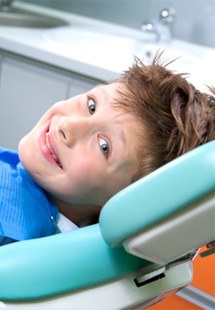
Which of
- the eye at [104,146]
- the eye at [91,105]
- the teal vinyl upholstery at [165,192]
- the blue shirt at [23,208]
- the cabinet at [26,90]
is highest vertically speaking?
the teal vinyl upholstery at [165,192]

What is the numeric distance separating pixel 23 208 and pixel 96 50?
1.15 m

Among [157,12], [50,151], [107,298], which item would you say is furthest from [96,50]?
[107,298]

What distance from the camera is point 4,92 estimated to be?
1.90 m

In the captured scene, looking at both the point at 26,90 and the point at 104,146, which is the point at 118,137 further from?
the point at 26,90

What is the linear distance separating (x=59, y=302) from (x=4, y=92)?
1375mm

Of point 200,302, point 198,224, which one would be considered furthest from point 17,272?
point 200,302

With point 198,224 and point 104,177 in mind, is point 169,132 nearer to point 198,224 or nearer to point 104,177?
point 104,177

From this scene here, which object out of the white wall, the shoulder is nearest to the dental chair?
the shoulder

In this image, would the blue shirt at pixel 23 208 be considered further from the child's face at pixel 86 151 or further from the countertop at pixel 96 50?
the countertop at pixel 96 50

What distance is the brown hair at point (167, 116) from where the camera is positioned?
82cm

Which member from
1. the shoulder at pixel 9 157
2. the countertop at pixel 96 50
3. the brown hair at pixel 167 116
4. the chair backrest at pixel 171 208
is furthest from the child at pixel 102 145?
the countertop at pixel 96 50

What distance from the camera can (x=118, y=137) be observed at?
0.83 meters

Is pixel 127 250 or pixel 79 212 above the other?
pixel 127 250

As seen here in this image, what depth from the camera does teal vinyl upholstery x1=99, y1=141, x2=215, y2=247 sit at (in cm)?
52
